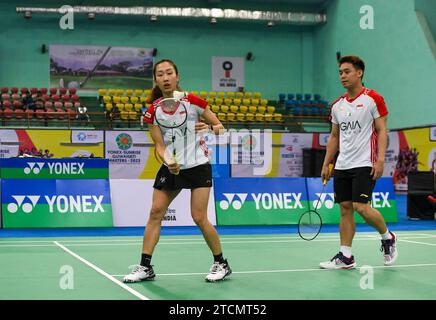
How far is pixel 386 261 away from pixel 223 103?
18188 millimetres

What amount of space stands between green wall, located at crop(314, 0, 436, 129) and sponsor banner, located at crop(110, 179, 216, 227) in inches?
452

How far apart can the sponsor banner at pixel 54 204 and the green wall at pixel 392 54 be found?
12.4 meters

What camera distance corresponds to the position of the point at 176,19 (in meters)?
25.3

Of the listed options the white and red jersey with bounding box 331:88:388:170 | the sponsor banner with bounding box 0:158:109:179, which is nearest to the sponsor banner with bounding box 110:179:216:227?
the sponsor banner with bounding box 0:158:109:179

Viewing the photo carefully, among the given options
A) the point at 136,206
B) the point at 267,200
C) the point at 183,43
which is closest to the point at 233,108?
the point at 183,43

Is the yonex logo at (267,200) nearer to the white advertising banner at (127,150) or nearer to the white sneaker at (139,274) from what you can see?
the white sneaker at (139,274)

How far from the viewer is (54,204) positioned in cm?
872

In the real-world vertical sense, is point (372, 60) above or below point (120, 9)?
below

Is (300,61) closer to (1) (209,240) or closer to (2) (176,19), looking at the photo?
(2) (176,19)

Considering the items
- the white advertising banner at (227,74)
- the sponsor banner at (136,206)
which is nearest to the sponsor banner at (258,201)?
the sponsor banner at (136,206)

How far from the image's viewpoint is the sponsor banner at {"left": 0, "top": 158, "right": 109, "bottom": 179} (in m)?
12.1

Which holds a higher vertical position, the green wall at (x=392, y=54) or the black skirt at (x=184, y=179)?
the green wall at (x=392, y=54)

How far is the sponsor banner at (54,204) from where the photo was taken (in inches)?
339
